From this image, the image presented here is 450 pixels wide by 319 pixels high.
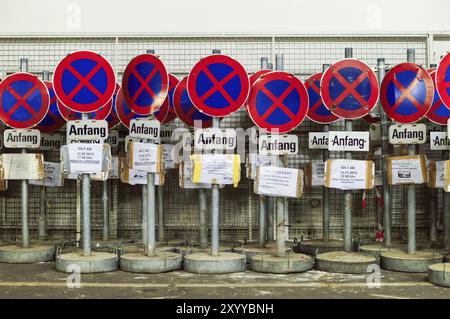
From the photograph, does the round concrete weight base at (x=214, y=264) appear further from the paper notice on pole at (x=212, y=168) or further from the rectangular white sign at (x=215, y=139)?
the rectangular white sign at (x=215, y=139)

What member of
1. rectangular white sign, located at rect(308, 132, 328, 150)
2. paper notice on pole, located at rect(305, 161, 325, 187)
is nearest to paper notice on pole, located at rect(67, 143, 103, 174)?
rectangular white sign, located at rect(308, 132, 328, 150)

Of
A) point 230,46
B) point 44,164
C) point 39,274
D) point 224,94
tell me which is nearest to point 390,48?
point 230,46

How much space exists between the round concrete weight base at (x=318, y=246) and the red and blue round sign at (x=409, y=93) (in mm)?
1925

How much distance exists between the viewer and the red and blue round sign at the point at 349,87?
6918 mm

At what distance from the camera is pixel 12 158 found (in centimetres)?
766

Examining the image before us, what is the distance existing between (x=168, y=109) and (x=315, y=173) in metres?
2.14

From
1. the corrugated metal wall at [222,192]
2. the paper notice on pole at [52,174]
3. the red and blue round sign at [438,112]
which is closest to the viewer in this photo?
the red and blue round sign at [438,112]

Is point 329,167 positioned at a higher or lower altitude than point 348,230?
higher

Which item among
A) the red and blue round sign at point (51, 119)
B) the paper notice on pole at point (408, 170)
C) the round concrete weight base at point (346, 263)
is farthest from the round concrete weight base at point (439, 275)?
the red and blue round sign at point (51, 119)

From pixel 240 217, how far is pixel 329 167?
8.52 ft

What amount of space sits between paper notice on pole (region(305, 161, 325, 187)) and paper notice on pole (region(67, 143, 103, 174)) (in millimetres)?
3044

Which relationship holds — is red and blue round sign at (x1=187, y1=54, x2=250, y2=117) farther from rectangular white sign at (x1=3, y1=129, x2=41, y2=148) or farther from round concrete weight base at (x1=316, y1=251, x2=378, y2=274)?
rectangular white sign at (x1=3, y1=129, x2=41, y2=148)

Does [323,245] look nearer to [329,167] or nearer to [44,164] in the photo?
[329,167]

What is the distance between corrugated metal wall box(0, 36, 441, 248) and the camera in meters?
9.31
